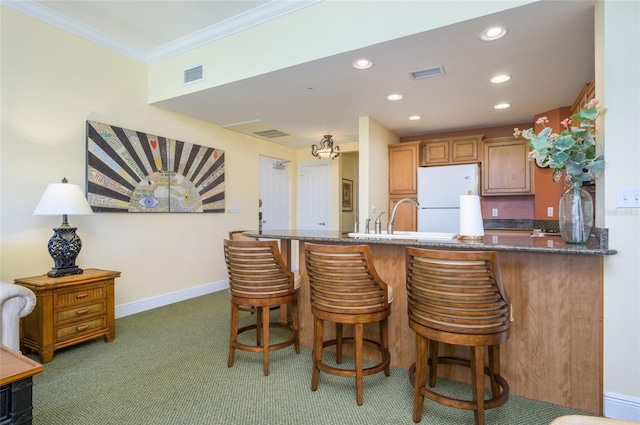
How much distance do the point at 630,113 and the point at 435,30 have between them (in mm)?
1262

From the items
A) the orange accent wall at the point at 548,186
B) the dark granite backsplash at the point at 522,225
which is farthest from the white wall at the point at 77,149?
the orange accent wall at the point at 548,186

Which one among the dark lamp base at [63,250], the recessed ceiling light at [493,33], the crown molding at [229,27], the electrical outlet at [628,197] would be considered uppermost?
the crown molding at [229,27]

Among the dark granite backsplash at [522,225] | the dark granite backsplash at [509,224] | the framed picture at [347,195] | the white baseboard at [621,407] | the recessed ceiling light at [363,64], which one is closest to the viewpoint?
the white baseboard at [621,407]

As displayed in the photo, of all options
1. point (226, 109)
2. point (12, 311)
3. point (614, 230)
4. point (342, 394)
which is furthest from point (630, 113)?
point (12, 311)

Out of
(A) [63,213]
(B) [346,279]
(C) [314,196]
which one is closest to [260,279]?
(B) [346,279]

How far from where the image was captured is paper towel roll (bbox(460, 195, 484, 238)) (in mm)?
2262

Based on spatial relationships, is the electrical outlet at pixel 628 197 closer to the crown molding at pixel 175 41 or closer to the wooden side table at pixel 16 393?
the crown molding at pixel 175 41

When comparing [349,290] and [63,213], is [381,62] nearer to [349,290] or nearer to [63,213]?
[349,290]

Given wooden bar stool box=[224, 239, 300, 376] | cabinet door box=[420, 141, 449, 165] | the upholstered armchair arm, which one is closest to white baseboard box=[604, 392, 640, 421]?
wooden bar stool box=[224, 239, 300, 376]

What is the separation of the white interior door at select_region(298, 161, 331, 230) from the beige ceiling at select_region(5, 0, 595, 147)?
2009 mm

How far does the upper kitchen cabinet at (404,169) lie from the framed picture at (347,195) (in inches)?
63.9

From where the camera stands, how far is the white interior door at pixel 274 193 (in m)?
5.85

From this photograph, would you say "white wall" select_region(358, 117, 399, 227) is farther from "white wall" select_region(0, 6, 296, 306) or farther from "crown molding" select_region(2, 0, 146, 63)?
"crown molding" select_region(2, 0, 146, 63)

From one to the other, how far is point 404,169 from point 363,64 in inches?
94.6
